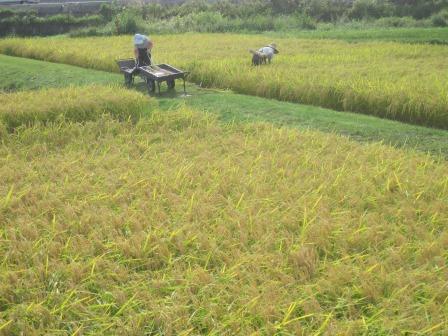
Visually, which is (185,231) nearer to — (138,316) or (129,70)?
(138,316)

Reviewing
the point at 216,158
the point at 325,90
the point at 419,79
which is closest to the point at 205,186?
the point at 216,158

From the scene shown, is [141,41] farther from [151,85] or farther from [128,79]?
[128,79]

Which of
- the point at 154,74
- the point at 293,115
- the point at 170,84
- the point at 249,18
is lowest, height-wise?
the point at 293,115

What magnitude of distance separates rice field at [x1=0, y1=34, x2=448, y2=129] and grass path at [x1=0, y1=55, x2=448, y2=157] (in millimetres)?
338

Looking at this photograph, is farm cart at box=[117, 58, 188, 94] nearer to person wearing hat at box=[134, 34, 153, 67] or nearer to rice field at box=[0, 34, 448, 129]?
person wearing hat at box=[134, 34, 153, 67]

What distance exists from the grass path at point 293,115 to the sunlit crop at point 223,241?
3.14 ft

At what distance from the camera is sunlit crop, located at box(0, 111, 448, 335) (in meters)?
2.96

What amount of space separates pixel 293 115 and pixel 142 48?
3.98 metres

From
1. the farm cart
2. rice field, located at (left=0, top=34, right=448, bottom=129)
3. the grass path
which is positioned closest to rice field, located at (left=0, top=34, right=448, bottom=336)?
the grass path

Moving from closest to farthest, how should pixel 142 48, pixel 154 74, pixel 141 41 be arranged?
pixel 154 74 → pixel 141 41 → pixel 142 48

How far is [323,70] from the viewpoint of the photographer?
10.2m

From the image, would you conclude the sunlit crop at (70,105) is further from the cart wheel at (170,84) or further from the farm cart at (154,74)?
the cart wheel at (170,84)

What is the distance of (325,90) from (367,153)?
327 centimetres

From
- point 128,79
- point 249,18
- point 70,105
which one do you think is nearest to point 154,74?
point 128,79
